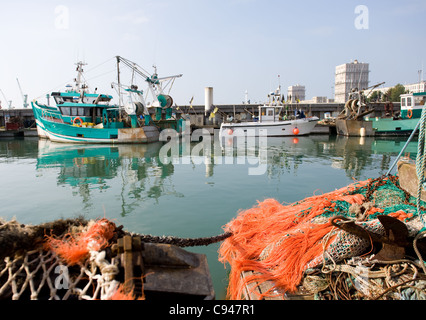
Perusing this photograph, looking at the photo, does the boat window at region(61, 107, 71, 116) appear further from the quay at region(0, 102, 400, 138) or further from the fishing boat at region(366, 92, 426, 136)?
the fishing boat at region(366, 92, 426, 136)

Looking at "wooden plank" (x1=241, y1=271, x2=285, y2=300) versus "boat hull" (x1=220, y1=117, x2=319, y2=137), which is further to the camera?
"boat hull" (x1=220, y1=117, x2=319, y2=137)

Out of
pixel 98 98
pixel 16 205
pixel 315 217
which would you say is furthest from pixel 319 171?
pixel 98 98

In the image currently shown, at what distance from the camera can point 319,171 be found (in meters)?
11.1

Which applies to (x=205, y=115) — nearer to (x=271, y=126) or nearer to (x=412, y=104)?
(x=271, y=126)

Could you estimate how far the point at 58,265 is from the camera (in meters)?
1.79

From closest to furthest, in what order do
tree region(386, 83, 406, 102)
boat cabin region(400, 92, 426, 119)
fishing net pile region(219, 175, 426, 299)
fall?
fishing net pile region(219, 175, 426, 299) < boat cabin region(400, 92, 426, 119) < tree region(386, 83, 406, 102)

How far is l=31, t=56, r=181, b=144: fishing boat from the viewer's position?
21.2 m

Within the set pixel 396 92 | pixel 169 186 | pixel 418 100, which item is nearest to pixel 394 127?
pixel 418 100

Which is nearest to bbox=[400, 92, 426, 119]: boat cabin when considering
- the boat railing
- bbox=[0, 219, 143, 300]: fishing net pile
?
bbox=[0, 219, 143, 300]: fishing net pile

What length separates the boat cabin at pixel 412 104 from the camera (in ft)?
74.4

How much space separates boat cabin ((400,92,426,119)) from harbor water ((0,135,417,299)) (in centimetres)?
1080

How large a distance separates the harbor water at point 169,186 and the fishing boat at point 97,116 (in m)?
6.14

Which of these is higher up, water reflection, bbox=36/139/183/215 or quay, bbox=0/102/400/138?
quay, bbox=0/102/400/138

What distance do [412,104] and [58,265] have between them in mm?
27819
